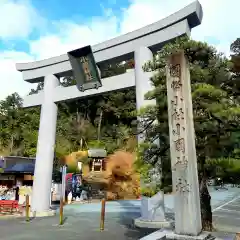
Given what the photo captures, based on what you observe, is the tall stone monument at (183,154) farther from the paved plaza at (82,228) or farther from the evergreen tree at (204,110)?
the paved plaza at (82,228)

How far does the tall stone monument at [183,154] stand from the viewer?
5.62 meters

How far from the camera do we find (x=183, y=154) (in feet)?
18.7

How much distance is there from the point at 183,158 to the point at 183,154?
0.07m

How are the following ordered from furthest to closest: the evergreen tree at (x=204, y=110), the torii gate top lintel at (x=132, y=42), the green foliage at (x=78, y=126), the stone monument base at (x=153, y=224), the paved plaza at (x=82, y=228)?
the green foliage at (x=78, y=126) → the torii gate top lintel at (x=132, y=42) → the stone monument base at (x=153, y=224) → the paved plaza at (x=82, y=228) → the evergreen tree at (x=204, y=110)

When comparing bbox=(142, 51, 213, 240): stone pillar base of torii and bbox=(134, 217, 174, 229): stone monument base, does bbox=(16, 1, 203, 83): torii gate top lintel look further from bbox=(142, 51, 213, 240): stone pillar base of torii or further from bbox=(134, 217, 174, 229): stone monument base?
bbox=(134, 217, 174, 229): stone monument base

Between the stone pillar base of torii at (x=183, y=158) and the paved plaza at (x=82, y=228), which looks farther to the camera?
the paved plaza at (x=82, y=228)

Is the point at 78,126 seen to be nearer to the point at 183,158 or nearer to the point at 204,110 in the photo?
the point at 204,110

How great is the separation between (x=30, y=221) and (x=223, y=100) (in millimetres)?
7985

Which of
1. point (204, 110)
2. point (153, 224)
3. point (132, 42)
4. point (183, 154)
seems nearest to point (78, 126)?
point (132, 42)

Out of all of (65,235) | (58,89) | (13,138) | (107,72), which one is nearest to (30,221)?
(65,235)

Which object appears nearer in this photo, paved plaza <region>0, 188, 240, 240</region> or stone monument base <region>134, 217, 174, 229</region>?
paved plaza <region>0, 188, 240, 240</region>

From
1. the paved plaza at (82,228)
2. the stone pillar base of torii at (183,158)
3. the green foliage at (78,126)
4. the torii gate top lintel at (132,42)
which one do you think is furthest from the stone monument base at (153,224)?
the green foliage at (78,126)

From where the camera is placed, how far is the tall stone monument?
5.62 metres

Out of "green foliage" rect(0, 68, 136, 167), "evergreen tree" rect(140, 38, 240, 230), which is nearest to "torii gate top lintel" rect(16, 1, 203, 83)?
"evergreen tree" rect(140, 38, 240, 230)
